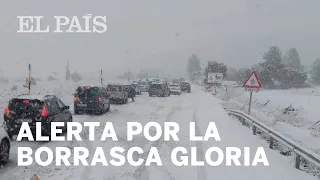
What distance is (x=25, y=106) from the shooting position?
12656 mm

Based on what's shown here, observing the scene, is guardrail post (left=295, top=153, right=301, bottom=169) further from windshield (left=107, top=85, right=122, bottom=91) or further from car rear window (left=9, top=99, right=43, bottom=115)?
windshield (left=107, top=85, right=122, bottom=91)

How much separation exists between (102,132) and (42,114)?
10.8ft

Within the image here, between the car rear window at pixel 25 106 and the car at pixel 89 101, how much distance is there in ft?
31.4

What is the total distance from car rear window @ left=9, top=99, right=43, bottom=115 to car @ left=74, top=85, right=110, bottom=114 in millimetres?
9560

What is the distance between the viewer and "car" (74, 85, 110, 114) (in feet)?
73.4

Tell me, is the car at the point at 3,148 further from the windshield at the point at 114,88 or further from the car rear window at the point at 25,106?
the windshield at the point at 114,88

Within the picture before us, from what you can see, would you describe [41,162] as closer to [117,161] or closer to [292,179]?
[117,161]

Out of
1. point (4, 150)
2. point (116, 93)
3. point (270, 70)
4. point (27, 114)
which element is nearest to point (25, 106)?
point (27, 114)

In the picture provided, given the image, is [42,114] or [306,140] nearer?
[42,114]

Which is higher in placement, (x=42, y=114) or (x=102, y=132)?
(x=42, y=114)

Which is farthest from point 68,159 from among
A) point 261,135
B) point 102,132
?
point 261,135

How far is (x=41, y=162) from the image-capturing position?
389 inches

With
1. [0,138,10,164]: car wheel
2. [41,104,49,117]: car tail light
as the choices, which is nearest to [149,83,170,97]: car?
[41,104,49,117]: car tail light

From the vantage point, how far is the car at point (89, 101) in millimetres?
22359
